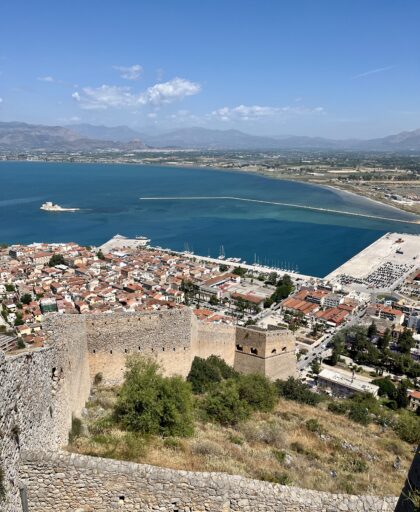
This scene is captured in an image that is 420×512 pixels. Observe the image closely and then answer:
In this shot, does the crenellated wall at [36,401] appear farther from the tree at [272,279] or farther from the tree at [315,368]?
the tree at [272,279]

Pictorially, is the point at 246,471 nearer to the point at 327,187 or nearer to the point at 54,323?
the point at 54,323

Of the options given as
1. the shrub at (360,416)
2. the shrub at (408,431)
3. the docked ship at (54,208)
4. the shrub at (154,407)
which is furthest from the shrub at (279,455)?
the docked ship at (54,208)

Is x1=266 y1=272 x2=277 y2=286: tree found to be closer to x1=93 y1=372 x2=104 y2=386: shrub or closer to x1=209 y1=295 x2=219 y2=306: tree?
x1=209 y1=295 x2=219 y2=306: tree

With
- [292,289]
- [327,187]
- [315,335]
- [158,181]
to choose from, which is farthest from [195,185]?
[315,335]

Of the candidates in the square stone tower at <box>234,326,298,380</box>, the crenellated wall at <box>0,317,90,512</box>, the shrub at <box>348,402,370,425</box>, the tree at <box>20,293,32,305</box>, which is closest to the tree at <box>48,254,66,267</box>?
the tree at <box>20,293,32,305</box>

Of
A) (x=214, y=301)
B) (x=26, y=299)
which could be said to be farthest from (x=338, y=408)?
(x=26, y=299)
